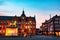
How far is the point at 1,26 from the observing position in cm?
14112

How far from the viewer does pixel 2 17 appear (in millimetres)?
145875

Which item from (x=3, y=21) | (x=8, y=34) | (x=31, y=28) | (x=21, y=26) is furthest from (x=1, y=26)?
(x=8, y=34)

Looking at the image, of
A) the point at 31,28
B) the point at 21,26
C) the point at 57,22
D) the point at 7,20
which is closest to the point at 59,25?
the point at 57,22

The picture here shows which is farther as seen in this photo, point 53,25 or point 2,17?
point 2,17

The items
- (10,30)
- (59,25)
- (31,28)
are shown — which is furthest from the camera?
(31,28)

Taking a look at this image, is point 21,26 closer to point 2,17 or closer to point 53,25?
point 2,17

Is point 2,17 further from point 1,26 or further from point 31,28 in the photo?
point 31,28

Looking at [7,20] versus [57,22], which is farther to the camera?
[7,20]

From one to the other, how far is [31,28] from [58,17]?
26792 mm

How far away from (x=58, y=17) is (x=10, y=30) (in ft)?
174

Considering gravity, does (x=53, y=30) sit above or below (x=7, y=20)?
below

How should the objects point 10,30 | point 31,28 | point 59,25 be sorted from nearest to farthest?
point 10,30
point 59,25
point 31,28

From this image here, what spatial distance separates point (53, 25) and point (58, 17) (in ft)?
26.9

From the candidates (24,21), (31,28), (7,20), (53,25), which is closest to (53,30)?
(53,25)
